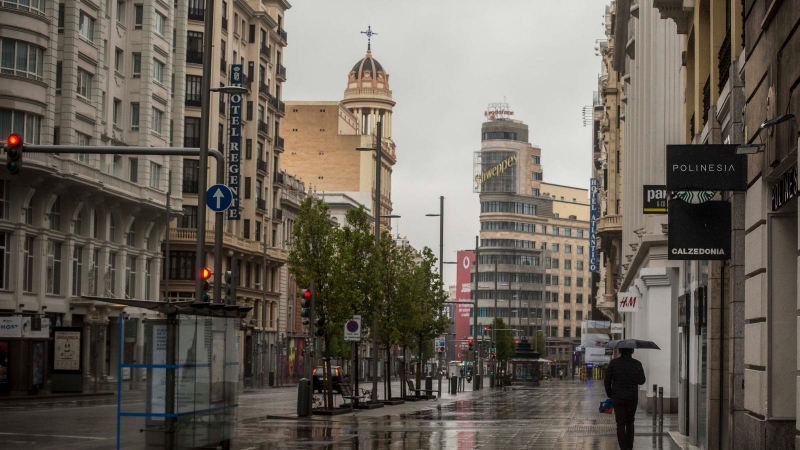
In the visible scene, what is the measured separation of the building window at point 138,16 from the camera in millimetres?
68188

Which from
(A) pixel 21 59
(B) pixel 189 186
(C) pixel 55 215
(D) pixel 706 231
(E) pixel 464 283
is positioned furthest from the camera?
(E) pixel 464 283

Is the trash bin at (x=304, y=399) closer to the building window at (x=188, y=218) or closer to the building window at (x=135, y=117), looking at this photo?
the building window at (x=135, y=117)

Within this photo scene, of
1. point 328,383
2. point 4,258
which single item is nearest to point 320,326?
point 328,383

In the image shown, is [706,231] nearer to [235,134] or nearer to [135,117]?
[135,117]

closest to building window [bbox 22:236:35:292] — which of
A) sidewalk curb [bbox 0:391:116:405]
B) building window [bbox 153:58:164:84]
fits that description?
sidewalk curb [bbox 0:391:116:405]

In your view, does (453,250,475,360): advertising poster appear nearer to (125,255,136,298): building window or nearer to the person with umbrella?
(125,255,136,298): building window

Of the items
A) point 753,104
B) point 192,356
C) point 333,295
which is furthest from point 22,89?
point 753,104

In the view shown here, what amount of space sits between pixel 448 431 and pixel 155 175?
150 ft

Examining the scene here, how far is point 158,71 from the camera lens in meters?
70.7

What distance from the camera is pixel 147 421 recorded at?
19.2m

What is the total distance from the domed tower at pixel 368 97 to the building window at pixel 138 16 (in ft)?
335

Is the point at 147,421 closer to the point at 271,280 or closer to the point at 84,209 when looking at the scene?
the point at 84,209

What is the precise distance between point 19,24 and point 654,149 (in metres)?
28.9

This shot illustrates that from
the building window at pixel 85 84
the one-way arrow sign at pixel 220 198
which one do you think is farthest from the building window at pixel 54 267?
the one-way arrow sign at pixel 220 198
